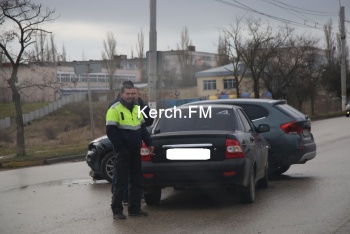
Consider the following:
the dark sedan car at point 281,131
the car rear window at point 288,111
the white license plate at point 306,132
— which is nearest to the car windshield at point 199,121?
the dark sedan car at point 281,131

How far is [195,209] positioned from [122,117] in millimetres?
1730

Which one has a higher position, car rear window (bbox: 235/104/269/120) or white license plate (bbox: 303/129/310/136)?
car rear window (bbox: 235/104/269/120)

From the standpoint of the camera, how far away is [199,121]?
381 inches

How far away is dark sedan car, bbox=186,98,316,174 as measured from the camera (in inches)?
480

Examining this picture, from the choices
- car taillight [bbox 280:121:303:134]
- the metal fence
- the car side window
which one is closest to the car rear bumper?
the car side window

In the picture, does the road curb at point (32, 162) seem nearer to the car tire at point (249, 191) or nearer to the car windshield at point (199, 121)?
the car windshield at point (199, 121)

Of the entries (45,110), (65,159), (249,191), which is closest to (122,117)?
(249,191)

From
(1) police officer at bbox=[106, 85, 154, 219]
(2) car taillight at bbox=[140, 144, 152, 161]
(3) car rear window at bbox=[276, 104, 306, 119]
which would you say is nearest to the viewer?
(1) police officer at bbox=[106, 85, 154, 219]

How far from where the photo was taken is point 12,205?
10281 mm

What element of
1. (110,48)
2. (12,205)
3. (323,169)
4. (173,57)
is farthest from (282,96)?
(173,57)

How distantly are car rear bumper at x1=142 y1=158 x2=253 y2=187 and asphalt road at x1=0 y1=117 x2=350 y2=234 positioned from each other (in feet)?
1.40

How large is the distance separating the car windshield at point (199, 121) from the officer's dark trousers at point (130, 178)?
0.92 metres

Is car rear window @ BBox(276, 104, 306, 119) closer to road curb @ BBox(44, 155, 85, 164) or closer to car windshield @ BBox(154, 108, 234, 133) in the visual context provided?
car windshield @ BBox(154, 108, 234, 133)

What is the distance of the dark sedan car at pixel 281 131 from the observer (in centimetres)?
1218
